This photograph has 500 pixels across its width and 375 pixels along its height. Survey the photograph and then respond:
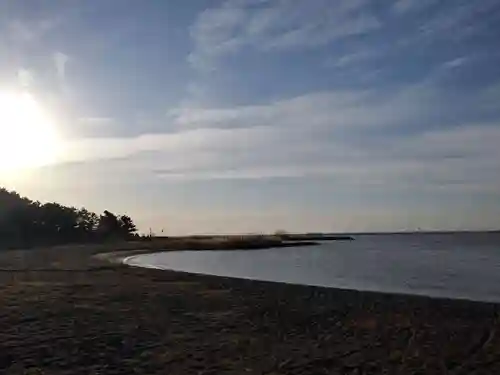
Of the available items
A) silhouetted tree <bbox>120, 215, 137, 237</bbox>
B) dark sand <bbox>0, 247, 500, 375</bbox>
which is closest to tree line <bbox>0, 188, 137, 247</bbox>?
silhouetted tree <bbox>120, 215, 137, 237</bbox>

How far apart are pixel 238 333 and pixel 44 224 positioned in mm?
96441

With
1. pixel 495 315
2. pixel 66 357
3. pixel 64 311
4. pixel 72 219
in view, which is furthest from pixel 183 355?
pixel 72 219

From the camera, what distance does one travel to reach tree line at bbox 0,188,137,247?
323ft

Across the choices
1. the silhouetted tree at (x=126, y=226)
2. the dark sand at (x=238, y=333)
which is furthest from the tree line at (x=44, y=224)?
the dark sand at (x=238, y=333)

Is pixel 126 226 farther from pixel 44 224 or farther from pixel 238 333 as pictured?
pixel 238 333

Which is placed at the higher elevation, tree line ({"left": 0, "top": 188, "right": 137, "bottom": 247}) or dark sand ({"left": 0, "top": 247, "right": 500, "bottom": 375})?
tree line ({"left": 0, "top": 188, "right": 137, "bottom": 247})

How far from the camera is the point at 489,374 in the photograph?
36.9 ft

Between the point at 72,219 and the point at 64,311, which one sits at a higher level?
the point at 72,219

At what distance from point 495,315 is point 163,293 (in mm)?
11520

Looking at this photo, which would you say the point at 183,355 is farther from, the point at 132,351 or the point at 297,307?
the point at 297,307

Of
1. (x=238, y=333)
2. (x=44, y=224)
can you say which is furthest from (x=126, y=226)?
(x=238, y=333)

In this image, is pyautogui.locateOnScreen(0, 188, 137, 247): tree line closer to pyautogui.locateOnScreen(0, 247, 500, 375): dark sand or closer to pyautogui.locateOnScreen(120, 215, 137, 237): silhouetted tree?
pyautogui.locateOnScreen(120, 215, 137, 237): silhouetted tree

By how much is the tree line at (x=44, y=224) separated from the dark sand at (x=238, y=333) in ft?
243

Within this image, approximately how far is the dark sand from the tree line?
74.2m
